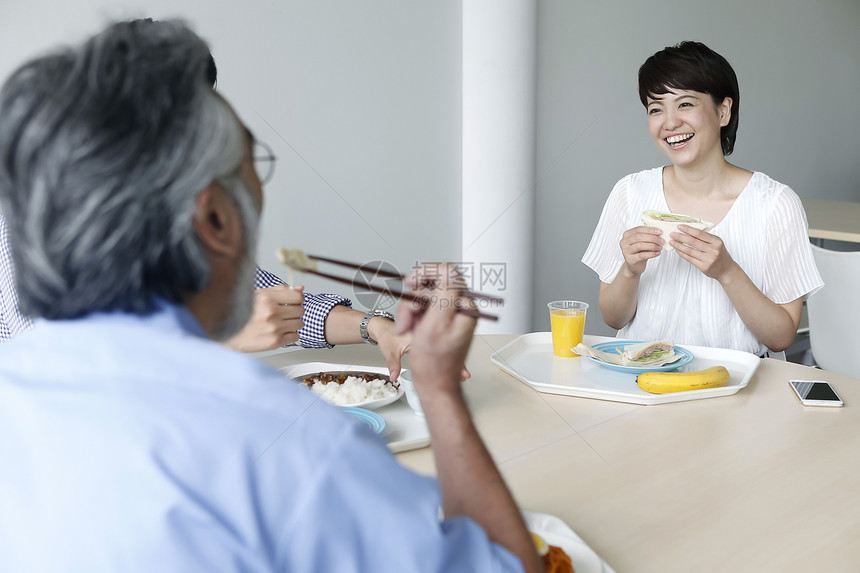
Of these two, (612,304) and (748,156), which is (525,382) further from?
(748,156)

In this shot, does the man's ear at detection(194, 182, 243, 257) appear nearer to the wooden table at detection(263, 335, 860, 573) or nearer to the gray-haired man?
the gray-haired man

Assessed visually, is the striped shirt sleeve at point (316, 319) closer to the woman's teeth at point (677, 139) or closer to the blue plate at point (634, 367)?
the blue plate at point (634, 367)

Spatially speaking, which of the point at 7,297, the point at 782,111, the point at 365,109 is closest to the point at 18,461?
the point at 7,297

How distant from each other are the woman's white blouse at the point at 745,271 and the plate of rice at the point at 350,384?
32.9 inches

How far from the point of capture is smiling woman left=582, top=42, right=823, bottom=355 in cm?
169

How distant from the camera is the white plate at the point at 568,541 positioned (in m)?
0.80

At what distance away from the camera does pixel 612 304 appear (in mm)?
1867

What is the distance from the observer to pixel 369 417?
45.1 inches

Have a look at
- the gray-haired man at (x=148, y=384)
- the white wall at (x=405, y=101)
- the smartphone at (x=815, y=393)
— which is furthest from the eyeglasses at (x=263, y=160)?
the white wall at (x=405, y=101)

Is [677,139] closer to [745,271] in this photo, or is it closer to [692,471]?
[745,271]

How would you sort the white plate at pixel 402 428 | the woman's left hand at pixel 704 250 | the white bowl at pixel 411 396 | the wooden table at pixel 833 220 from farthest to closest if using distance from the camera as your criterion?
1. the wooden table at pixel 833 220
2. the woman's left hand at pixel 704 250
3. the white bowl at pixel 411 396
4. the white plate at pixel 402 428

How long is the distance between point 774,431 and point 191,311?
96 centimetres

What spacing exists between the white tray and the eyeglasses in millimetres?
803

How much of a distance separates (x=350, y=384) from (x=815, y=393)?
0.83m
